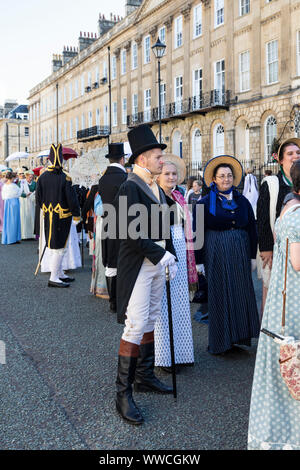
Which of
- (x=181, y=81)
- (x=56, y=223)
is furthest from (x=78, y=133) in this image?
(x=56, y=223)

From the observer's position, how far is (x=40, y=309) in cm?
712

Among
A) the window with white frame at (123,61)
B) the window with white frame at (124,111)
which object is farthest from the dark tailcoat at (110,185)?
the window with white frame at (123,61)

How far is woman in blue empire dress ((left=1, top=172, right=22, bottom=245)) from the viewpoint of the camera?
619 inches

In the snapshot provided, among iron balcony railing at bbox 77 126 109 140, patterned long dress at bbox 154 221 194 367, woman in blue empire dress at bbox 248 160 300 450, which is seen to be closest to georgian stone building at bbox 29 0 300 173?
iron balcony railing at bbox 77 126 109 140

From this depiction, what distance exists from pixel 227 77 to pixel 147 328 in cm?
2617

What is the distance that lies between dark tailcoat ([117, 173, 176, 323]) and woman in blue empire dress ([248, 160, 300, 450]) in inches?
38.4

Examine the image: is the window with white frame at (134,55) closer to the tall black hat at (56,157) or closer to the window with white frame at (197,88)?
the window with white frame at (197,88)

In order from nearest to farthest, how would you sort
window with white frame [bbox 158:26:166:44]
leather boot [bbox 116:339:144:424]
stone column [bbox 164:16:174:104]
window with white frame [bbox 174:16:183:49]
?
leather boot [bbox 116:339:144:424], window with white frame [bbox 174:16:183:49], stone column [bbox 164:16:174:104], window with white frame [bbox 158:26:166:44]

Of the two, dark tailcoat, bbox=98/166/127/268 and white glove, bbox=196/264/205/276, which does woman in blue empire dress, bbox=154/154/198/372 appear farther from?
dark tailcoat, bbox=98/166/127/268

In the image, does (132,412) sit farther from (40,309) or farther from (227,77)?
(227,77)

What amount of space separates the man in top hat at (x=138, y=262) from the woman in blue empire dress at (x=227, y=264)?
121 centimetres

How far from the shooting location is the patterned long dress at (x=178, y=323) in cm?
Result: 472

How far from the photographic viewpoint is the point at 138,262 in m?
3.86

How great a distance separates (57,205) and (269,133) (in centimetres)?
1898
